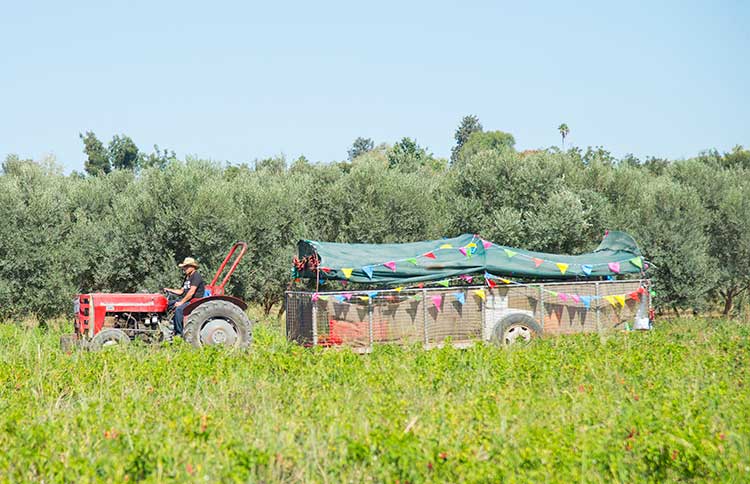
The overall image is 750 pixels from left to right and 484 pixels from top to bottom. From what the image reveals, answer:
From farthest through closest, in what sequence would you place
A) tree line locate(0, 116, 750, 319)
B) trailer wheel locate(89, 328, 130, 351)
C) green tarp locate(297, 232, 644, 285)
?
1. tree line locate(0, 116, 750, 319)
2. green tarp locate(297, 232, 644, 285)
3. trailer wheel locate(89, 328, 130, 351)

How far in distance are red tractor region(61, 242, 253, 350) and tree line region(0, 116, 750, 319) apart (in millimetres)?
6897

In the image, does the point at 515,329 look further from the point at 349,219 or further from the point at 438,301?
the point at 349,219

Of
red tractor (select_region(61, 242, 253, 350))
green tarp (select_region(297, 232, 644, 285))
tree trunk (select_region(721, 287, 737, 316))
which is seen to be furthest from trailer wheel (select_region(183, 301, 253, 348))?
tree trunk (select_region(721, 287, 737, 316))

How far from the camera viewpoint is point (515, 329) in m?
14.3

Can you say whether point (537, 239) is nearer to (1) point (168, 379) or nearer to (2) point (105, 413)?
(1) point (168, 379)

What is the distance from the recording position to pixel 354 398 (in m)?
8.62

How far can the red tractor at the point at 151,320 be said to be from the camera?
45.6 feet

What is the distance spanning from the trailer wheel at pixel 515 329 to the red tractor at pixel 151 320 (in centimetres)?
413

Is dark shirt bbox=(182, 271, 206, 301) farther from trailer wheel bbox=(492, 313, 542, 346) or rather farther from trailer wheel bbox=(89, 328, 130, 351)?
trailer wheel bbox=(492, 313, 542, 346)

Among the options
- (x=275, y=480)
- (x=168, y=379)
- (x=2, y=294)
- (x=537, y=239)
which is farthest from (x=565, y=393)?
(x=2, y=294)

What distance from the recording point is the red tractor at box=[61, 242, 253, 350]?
13906mm

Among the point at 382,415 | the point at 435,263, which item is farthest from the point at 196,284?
the point at 382,415

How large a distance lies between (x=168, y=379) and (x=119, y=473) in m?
3.91

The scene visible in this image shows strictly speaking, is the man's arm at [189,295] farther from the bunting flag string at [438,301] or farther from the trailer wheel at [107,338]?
the bunting flag string at [438,301]
